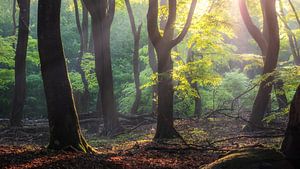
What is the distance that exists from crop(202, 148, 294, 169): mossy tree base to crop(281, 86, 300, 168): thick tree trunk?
0.19m

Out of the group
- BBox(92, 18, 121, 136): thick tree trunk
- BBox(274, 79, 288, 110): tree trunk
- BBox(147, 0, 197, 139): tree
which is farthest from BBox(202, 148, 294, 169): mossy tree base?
BBox(92, 18, 121, 136): thick tree trunk

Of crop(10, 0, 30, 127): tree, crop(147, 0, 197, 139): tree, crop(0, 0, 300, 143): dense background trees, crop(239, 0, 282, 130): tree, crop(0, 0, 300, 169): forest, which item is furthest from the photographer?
crop(10, 0, 30, 127): tree

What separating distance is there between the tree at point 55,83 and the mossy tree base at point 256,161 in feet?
13.8

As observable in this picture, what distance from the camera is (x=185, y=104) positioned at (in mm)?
22484

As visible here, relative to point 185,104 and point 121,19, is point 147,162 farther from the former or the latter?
point 121,19

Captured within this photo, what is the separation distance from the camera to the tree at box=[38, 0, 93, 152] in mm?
9336

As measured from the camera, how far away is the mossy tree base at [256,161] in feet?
19.6

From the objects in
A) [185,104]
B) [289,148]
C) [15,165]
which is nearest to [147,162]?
[15,165]

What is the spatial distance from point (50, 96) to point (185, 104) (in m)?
13.9

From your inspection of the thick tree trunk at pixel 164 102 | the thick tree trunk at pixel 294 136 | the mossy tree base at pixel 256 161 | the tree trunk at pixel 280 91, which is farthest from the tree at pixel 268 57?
the mossy tree base at pixel 256 161

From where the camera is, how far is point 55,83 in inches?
368

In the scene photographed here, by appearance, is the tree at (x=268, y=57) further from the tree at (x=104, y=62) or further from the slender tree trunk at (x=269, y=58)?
the tree at (x=104, y=62)

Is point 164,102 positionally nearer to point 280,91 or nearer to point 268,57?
point 280,91

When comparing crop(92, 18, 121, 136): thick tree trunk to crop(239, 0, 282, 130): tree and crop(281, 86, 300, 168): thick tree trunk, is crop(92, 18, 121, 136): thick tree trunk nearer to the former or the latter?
crop(239, 0, 282, 130): tree
